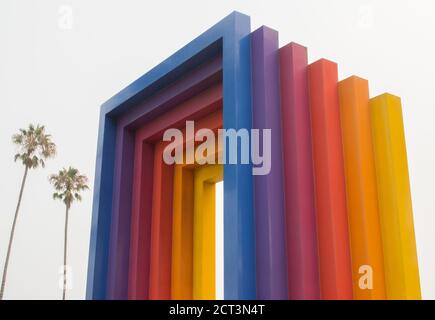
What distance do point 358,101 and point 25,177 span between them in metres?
20.7

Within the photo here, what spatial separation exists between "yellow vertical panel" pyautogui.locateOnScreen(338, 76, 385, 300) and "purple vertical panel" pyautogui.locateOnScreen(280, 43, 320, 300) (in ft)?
1.05

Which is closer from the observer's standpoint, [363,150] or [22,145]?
[363,150]

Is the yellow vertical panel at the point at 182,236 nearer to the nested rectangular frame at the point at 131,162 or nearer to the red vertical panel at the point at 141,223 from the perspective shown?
the red vertical panel at the point at 141,223

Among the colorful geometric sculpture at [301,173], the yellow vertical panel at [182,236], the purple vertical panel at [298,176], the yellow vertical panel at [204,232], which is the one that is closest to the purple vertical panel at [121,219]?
the yellow vertical panel at [182,236]

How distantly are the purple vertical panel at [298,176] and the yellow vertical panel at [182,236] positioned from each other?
189 cm

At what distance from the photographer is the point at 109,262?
20.2 ft

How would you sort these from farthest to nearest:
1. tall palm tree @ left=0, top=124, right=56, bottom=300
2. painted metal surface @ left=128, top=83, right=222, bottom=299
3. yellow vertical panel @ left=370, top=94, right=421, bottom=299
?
tall palm tree @ left=0, top=124, right=56, bottom=300 → painted metal surface @ left=128, top=83, right=222, bottom=299 → yellow vertical panel @ left=370, top=94, right=421, bottom=299

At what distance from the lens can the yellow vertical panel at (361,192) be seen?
4.10 m

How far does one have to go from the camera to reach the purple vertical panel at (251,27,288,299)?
13.7 ft

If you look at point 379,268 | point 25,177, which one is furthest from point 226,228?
point 25,177

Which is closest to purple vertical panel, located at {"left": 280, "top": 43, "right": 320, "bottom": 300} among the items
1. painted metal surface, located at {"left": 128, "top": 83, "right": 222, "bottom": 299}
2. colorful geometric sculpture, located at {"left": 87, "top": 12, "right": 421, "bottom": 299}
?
colorful geometric sculpture, located at {"left": 87, "top": 12, "right": 421, "bottom": 299}

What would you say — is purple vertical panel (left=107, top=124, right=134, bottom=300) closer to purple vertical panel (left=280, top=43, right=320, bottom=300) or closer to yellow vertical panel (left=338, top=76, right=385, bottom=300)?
purple vertical panel (left=280, top=43, right=320, bottom=300)

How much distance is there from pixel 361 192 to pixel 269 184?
0.78 metres
